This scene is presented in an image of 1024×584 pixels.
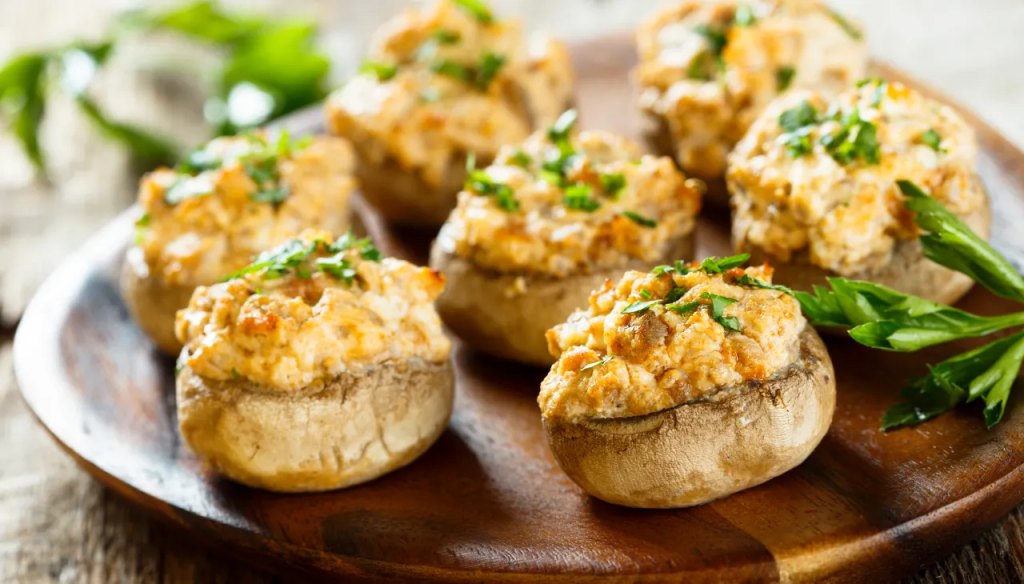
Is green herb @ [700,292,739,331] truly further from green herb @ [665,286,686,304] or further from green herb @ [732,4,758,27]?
green herb @ [732,4,758,27]

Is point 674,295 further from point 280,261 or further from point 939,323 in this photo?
point 280,261

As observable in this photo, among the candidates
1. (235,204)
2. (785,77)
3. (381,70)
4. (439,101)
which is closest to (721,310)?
(785,77)

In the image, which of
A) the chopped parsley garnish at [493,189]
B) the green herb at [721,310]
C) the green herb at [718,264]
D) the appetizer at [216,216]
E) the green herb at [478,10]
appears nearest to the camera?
the green herb at [721,310]

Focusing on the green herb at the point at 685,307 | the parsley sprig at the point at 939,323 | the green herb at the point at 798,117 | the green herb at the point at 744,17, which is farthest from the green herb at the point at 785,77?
the green herb at the point at 685,307

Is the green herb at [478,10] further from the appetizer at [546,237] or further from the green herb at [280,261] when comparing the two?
the green herb at [280,261]

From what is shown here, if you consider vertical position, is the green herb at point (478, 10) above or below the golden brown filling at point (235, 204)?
above

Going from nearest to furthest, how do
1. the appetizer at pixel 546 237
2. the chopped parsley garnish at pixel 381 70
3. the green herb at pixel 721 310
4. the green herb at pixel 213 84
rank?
1. the green herb at pixel 721 310
2. the appetizer at pixel 546 237
3. the chopped parsley garnish at pixel 381 70
4. the green herb at pixel 213 84
